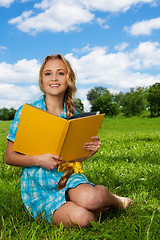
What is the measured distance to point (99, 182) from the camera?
3082 mm

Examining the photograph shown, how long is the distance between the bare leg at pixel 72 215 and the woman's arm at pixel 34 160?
33 cm

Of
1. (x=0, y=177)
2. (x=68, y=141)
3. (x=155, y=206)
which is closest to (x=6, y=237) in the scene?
(x=68, y=141)

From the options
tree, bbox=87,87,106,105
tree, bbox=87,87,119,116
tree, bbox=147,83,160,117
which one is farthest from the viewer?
tree, bbox=87,87,106,105

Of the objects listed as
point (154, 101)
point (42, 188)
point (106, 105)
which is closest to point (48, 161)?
point (42, 188)

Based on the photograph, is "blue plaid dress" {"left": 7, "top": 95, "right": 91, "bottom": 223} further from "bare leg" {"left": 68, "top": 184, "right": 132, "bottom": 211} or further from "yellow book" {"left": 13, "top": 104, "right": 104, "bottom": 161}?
"yellow book" {"left": 13, "top": 104, "right": 104, "bottom": 161}

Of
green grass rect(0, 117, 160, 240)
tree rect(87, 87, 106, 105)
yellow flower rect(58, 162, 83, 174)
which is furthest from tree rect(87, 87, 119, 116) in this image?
yellow flower rect(58, 162, 83, 174)

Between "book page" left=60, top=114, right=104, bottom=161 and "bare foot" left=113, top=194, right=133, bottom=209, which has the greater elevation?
"book page" left=60, top=114, right=104, bottom=161

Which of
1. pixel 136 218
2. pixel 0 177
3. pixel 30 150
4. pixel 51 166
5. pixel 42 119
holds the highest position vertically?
pixel 42 119

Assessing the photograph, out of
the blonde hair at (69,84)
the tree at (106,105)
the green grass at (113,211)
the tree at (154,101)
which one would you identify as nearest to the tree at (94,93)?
the tree at (106,105)

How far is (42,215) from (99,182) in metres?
1.08

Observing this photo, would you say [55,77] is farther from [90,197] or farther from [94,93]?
[94,93]

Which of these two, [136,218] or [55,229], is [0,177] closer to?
[55,229]

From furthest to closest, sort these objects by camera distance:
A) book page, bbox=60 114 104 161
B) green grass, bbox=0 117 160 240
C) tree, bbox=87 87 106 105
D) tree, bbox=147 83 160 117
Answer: tree, bbox=87 87 106 105 → tree, bbox=147 83 160 117 → book page, bbox=60 114 104 161 → green grass, bbox=0 117 160 240

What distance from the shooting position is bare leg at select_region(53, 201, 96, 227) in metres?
1.97
